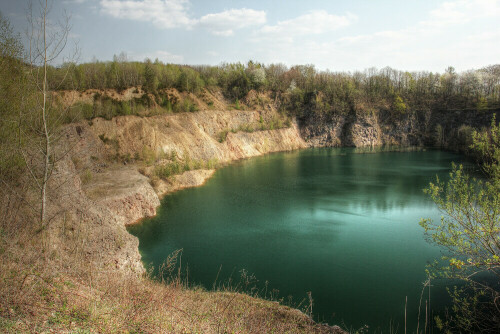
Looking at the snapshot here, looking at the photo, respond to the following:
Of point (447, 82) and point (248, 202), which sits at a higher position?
point (447, 82)

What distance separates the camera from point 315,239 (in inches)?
698

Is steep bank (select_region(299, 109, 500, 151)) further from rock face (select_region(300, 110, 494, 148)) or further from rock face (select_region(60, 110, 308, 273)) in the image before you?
rock face (select_region(60, 110, 308, 273))

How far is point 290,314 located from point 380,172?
32.6 m

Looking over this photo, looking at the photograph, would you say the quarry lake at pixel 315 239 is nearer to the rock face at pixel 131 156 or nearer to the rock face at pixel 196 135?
the rock face at pixel 131 156

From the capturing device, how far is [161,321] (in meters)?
6.41

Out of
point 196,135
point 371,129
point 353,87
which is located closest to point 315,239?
point 196,135

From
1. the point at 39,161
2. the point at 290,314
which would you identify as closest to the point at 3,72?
the point at 39,161

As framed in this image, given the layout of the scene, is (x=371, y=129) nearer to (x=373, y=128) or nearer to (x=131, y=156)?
(x=373, y=128)

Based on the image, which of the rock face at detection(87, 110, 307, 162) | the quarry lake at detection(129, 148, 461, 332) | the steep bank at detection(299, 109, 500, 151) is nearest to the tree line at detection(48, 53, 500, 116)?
the steep bank at detection(299, 109, 500, 151)

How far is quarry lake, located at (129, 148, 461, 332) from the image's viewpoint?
40.4 ft

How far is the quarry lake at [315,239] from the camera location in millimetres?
12312

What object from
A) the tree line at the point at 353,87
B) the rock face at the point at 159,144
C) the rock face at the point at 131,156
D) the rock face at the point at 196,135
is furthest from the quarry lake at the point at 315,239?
the tree line at the point at 353,87

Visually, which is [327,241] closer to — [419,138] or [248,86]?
[248,86]

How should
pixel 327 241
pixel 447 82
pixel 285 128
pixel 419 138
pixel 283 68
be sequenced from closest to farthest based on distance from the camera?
pixel 327 241 → pixel 285 128 → pixel 419 138 → pixel 447 82 → pixel 283 68
